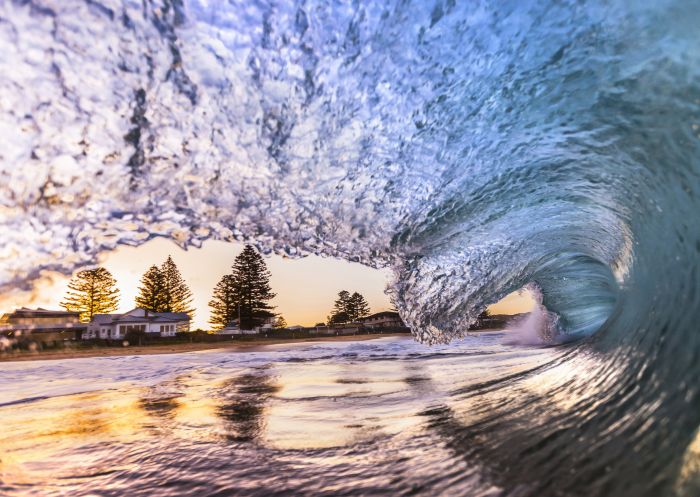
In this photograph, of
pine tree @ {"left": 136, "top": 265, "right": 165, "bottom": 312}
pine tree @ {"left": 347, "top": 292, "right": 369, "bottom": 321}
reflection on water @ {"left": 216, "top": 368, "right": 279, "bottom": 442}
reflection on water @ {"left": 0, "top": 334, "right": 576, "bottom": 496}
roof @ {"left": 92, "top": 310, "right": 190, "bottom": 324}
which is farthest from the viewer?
pine tree @ {"left": 347, "top": 292, "right": 369, "bottom": 321}

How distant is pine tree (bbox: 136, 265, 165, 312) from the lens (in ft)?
196

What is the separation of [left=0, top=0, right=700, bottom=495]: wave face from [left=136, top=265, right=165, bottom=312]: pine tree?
62411mm

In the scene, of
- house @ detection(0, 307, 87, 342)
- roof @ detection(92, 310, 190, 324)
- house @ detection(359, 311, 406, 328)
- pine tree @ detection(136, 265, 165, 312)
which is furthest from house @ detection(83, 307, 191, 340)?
house @ detection(359, 311, 406, 328)

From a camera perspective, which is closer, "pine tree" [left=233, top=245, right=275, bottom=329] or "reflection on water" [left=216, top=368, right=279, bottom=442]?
"reflection on water" [left=216, top=368, right=279, bottom=442]

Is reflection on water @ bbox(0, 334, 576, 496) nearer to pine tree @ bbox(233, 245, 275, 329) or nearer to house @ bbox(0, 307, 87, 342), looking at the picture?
house @ bbox(0, 307, 87, 342)

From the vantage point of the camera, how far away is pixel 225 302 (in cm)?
6275

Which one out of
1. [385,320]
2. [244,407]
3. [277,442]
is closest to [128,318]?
[385,320]

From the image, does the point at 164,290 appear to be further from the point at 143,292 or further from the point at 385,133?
the point at 385,133

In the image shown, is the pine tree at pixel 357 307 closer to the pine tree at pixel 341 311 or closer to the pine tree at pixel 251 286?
the pine tree at pixel 341 311

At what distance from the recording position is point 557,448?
197cm

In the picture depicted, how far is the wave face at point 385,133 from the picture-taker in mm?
2119

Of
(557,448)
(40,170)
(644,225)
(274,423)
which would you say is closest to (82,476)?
(274,423)

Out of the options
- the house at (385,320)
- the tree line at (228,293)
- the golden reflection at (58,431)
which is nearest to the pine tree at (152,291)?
the tree line at (228,293)

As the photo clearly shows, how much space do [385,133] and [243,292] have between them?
201 ft
